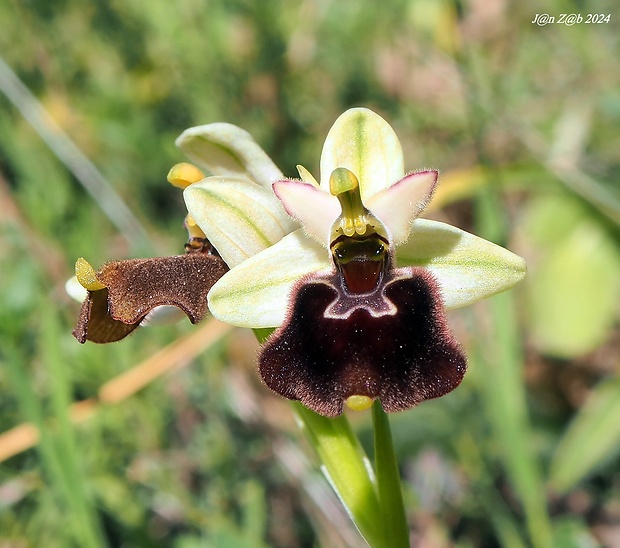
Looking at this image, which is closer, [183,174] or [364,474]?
[364,474]

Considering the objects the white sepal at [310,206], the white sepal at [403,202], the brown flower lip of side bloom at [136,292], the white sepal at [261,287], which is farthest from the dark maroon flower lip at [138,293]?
the white sepal at [403,202]

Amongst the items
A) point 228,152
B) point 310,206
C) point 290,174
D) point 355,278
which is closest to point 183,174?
point 228,152

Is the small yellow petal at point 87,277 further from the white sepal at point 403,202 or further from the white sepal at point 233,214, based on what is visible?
the white sepal at point 403,202

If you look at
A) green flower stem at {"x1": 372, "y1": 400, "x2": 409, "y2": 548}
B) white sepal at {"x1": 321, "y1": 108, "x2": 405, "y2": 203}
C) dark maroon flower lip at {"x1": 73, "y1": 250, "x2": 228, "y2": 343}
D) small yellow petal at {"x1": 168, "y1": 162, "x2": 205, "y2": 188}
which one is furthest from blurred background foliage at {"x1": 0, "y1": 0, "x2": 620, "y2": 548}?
white sepal at {"x1": 321, "y1": 108, "x2": 405, "y2": 203}

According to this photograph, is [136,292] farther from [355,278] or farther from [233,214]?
[355,278]

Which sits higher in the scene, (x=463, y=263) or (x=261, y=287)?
(x=261, y=287)

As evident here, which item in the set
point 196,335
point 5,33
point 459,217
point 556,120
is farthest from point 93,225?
point 556,120

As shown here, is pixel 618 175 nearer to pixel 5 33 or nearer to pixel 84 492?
pixel 84 492
